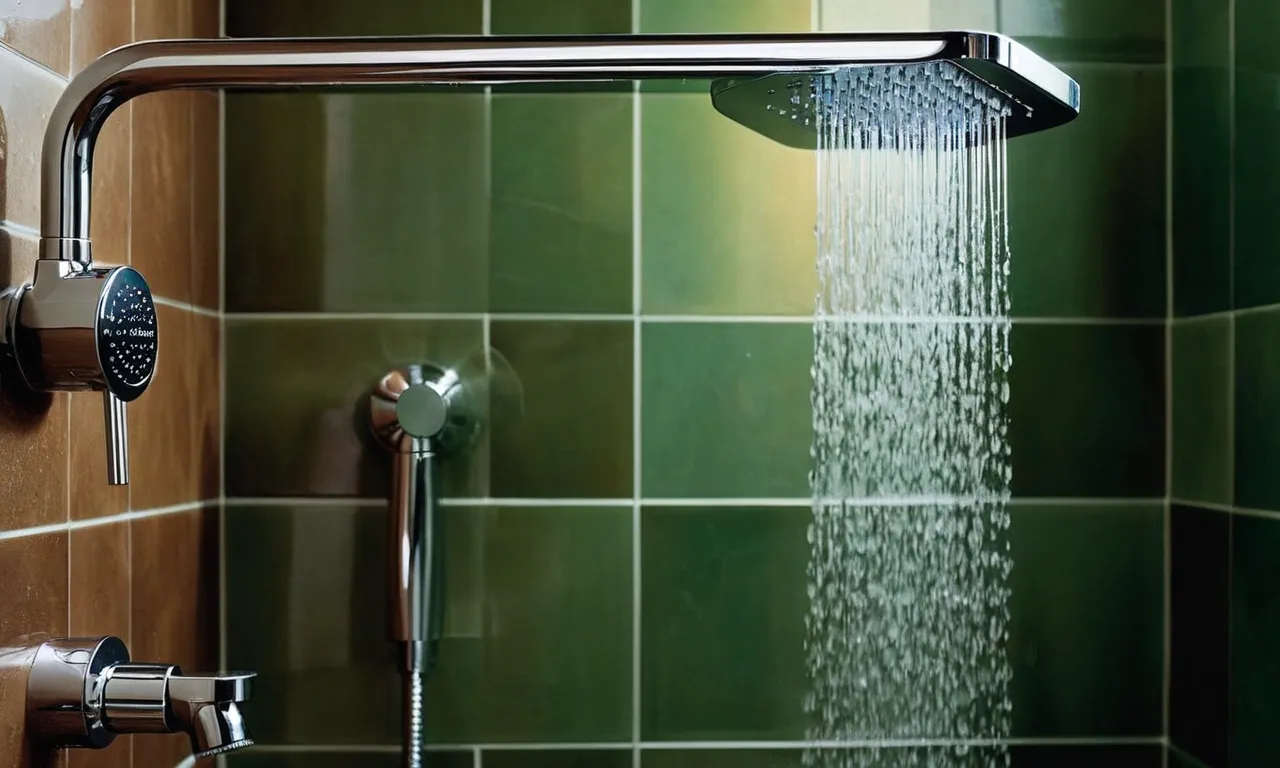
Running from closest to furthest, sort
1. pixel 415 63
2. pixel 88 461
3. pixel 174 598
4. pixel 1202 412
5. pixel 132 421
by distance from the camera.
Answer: pixel 415 63 < pixel 88 461 < pixel 132 421 < pixel 174 598 < pixel 1202 412

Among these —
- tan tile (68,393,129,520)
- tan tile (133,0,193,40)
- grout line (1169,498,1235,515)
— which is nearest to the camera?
tan tile (68,393,129,520)

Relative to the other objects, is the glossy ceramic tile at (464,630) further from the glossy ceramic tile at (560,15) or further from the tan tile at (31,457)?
the glossy ceramic tile at (560,15)

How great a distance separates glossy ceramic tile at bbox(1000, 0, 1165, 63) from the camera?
1297 mm

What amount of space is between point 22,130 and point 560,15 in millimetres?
611

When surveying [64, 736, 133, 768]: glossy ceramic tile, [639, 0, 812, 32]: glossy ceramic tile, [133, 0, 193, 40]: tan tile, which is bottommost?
[64, 736, 133, 768]: glossy ceramic tile

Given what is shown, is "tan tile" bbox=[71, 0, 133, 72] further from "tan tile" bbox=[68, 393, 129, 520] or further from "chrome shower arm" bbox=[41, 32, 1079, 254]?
"tan tile" bbox=[68, 393, 129, 520]

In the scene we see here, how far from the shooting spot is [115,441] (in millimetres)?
814

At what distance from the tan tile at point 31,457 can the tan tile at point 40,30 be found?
22 centimetres

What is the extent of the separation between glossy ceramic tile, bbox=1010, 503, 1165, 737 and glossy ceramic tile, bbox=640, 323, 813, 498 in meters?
0.26

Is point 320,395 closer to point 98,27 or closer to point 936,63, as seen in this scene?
point 98,27

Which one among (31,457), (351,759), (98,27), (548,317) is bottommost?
(351,759)

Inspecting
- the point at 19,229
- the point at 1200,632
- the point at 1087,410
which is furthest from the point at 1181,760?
the point at 19,229

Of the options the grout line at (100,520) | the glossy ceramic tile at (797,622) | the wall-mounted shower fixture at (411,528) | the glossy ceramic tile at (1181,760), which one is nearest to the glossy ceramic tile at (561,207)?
the wall-mounted shower fixture at (411,528)

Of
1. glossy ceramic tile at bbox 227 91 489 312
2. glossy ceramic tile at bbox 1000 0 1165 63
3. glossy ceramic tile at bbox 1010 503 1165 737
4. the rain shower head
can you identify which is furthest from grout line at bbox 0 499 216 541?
glossy ceramic tile at bbox 1000 0 1165 63
